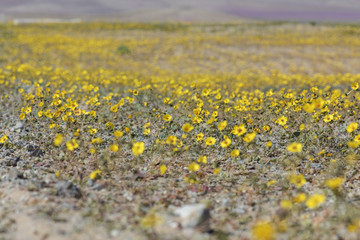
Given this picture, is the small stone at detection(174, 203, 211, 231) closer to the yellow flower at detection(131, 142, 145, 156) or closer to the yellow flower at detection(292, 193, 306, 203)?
the yellow flower at detection(292, 193, 306, 203)

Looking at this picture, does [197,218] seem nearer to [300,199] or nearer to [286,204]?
[286,204]

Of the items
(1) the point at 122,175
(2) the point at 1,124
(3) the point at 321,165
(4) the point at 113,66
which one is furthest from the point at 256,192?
(4) the point at 113,66

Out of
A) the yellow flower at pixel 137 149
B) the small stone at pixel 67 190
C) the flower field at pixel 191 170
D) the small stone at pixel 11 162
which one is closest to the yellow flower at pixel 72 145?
the flower field at pixel 191 170

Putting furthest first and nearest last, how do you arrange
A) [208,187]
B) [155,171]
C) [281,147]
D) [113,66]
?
[113,66]
[281,147]
[155,171]
[208,187]

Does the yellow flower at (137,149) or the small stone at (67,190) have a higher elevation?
the yellow flower at (137,149)

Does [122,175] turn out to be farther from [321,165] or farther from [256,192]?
[321,165]

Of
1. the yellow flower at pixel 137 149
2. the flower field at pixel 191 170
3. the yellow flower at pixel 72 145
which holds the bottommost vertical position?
the flower field at pixel 191 170

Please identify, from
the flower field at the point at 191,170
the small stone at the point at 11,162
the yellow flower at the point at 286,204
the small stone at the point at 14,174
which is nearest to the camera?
the yellow flower at the point at 286,204

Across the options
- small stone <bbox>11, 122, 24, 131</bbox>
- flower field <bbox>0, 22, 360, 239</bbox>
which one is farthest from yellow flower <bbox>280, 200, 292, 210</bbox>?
small stone <bbox>11, 122, 24, 131</bbox>

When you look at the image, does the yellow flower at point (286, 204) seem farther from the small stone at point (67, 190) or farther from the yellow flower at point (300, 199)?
the small stone at point (67, 190)

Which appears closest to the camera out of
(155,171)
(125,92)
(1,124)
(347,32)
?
(155,171)
